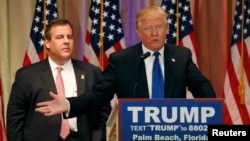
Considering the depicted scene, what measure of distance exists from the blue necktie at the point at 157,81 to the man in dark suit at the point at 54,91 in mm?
881

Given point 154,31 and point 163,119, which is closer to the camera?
point 163,119

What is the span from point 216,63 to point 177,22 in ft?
2.29

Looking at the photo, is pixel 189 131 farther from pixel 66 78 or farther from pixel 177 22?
pixel 177 22

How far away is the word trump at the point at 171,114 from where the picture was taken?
2.58 meters

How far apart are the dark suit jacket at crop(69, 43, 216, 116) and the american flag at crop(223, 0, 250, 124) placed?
2746 mm

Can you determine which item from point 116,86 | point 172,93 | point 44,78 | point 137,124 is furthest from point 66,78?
point 137,124

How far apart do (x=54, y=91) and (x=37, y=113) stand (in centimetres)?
20

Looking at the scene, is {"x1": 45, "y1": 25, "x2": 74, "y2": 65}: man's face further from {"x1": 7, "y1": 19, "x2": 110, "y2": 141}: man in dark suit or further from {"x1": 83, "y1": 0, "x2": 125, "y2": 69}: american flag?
{"x1": 83, "y1": 0, "x2": 125, "y2": 69}: american flag

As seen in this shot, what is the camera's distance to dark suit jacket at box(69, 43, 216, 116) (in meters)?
3.27

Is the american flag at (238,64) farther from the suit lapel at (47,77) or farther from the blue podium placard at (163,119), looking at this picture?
the blue podium placard at (163,119)

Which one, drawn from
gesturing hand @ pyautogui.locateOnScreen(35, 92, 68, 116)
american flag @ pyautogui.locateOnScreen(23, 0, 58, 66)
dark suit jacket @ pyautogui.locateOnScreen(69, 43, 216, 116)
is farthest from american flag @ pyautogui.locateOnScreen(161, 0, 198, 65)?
gesturing hand @ pyautogui.locateOnScreen(35, 92, 68, 116)

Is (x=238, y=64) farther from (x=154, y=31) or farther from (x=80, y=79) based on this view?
(x=154, y=31)

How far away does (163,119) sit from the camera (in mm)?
2588

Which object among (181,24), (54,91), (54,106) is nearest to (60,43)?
(54,91)
